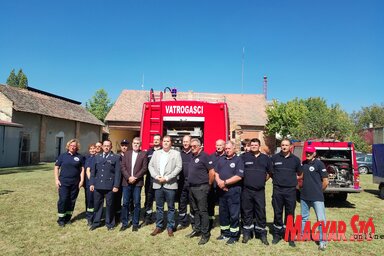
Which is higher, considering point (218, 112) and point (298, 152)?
point (218, 112)

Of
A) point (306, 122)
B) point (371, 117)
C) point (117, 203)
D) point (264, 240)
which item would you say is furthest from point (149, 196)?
point (371, 117)

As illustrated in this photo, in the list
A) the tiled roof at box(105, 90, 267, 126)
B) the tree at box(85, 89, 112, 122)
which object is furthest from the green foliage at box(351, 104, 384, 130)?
the tree at box(85, 89, 112, 122)

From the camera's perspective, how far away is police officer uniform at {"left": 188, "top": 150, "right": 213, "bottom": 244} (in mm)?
5812

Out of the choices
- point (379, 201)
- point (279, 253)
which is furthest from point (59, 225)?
point (379, 201)

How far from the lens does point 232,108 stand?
37656 mm

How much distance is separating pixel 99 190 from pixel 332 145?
7.53 m

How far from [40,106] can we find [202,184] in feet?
74.8

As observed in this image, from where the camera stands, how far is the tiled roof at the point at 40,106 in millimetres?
22234

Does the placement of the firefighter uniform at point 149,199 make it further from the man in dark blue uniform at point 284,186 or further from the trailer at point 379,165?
the trailer at point 379,165

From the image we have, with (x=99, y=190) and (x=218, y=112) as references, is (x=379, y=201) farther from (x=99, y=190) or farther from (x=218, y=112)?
(x=99, y=190)

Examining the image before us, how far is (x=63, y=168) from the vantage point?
659 centimetres

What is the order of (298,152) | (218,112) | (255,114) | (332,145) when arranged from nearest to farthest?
(218,112), (332,145), (298,152), (255,114)

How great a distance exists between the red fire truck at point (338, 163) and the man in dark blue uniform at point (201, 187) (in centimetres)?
473

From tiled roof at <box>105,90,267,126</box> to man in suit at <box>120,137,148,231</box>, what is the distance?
27475 mm
